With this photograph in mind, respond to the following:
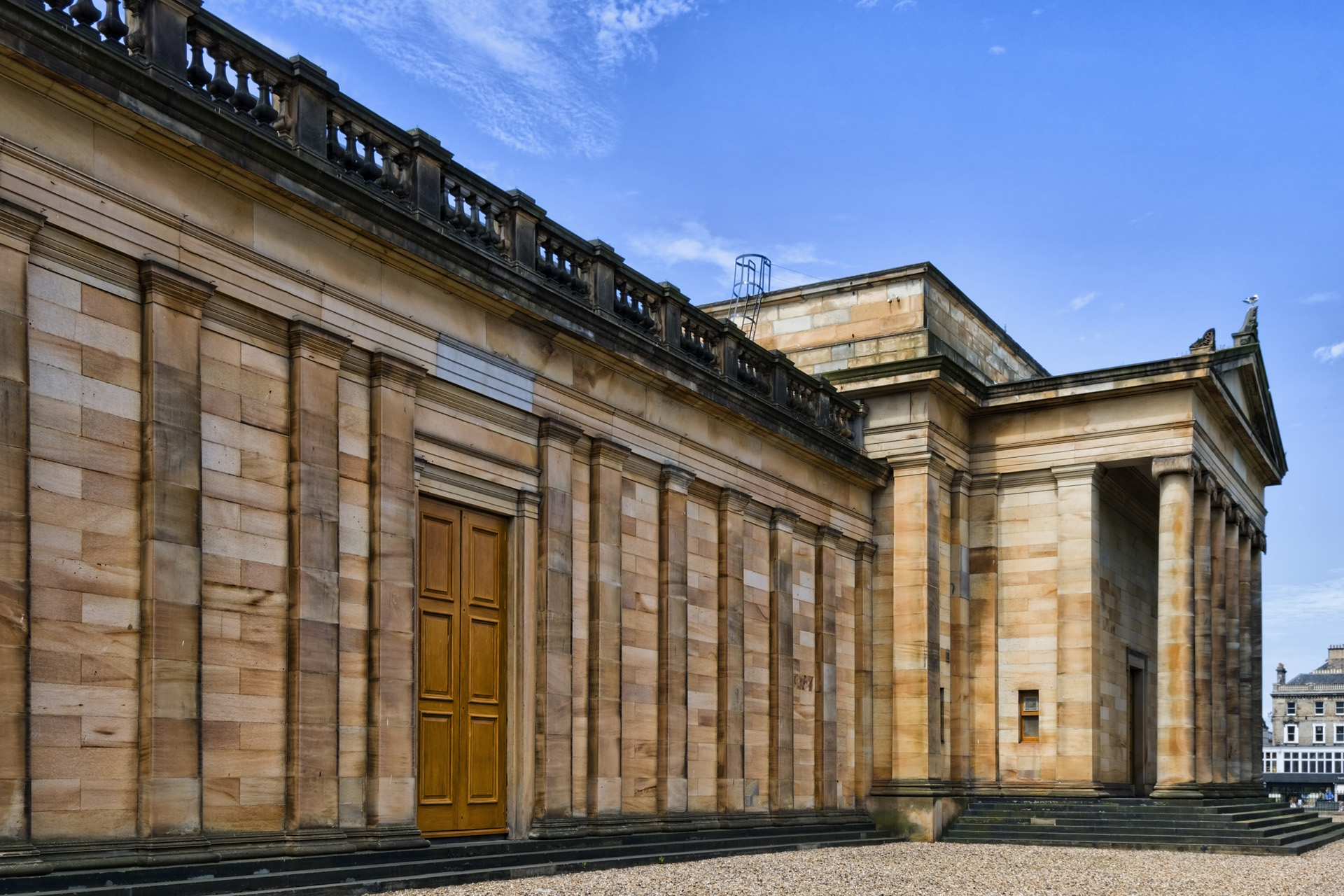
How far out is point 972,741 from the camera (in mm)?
28594

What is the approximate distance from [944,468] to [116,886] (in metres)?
19.9

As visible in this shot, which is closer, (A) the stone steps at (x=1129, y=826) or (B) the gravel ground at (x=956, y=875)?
(B) the gravel ground at (x=956, y=875)

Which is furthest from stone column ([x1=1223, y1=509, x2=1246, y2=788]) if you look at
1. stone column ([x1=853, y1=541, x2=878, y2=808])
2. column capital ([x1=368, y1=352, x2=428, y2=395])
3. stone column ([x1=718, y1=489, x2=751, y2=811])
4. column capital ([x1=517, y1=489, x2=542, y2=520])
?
column capital ([x1=368, y1=352, x2=428, y2=395])

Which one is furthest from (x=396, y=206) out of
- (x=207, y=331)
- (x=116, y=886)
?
(x=116, y=886)

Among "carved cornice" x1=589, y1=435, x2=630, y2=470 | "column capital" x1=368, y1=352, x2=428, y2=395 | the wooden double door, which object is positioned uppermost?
"column capital" x1=368, y1=352, x2=428, y2=395

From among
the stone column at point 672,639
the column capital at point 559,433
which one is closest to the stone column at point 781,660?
the stone column at point 672,639

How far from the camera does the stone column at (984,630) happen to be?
93.2 ft

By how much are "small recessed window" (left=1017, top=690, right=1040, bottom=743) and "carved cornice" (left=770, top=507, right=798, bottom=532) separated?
669cm

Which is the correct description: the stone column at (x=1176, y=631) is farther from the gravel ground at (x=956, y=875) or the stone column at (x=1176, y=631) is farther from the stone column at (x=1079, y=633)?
the gravel ground at (x=956, y=875)

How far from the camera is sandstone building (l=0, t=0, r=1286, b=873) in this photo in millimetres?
12477

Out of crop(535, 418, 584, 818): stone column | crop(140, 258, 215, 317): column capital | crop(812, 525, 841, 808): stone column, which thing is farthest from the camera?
crop(812, 525, 841, 808): stone column

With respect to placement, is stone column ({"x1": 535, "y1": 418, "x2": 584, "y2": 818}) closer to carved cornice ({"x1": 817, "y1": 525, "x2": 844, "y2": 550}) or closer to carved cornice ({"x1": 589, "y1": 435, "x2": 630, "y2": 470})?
carved cornice ({"x1": 589, "y1": 435, "x2": 630, "y2": 470})

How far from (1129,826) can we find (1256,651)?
11.5m

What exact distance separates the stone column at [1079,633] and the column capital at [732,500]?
26.1 ft
